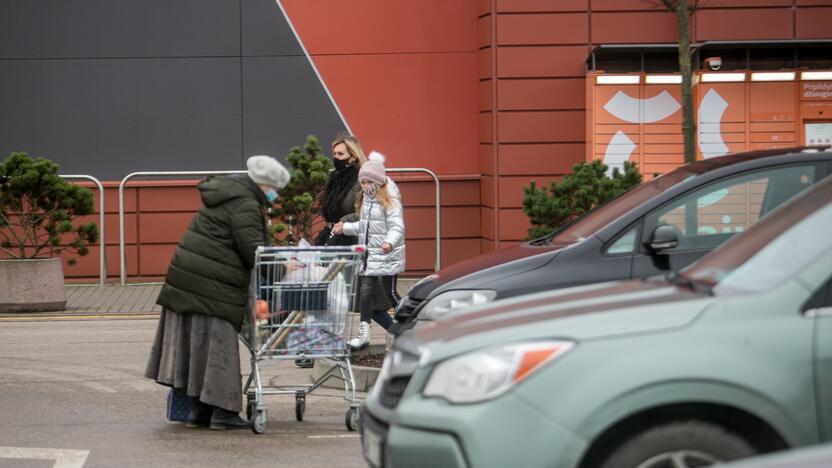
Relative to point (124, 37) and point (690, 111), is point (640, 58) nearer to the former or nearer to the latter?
point (690, 111)

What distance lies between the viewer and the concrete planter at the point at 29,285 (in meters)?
14.8

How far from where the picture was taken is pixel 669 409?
4.16 meters

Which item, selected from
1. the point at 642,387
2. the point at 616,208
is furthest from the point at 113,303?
the point at 642,387

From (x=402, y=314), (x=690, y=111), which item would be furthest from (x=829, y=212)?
(x=690, y=111)

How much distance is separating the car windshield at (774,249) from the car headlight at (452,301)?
7.57 ft

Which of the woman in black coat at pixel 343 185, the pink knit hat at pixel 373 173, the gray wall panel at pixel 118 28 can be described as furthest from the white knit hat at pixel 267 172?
the gray wall panel at pixel 118 28

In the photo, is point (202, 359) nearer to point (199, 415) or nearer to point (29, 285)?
point (199, 415)

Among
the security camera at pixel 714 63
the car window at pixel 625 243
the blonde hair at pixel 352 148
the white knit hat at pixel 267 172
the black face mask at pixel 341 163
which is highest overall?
the security camera at pixel 714 63

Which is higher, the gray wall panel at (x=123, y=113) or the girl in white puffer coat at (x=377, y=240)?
the gray wall panel at (x=123, y=113)

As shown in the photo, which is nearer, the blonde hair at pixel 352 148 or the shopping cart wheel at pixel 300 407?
the shopping cart wheel at pixel 300 407

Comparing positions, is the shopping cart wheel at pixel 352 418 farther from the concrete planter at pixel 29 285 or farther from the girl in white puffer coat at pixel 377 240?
the concrete planter at pixel 29 285

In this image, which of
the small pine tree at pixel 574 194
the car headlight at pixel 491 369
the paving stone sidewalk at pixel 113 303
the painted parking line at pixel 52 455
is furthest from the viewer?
the paving stone sidewalk at pixel 113 303

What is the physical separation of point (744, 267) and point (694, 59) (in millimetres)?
12594

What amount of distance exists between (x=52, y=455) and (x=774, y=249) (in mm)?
4476
